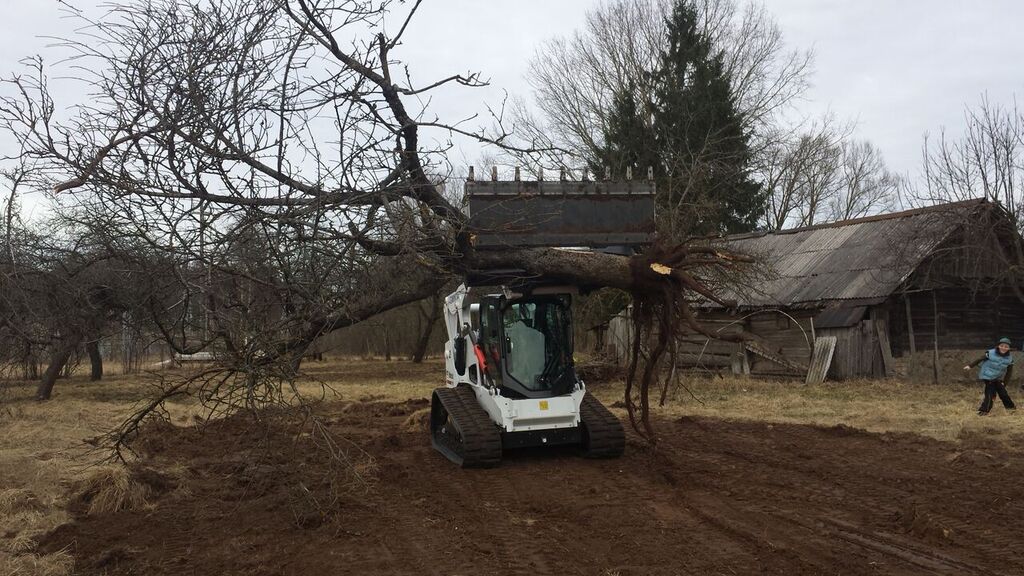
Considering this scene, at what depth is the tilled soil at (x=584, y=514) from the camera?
20.9 ft

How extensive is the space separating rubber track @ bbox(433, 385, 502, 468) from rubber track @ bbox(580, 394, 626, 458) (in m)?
1.12

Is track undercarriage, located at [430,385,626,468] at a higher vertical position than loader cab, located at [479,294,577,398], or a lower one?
lower

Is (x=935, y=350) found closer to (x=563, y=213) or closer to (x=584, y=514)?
(x=563, y=213)

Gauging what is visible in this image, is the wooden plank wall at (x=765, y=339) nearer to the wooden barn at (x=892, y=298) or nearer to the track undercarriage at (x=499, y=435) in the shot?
the wooden barn at (x=892, y=298)

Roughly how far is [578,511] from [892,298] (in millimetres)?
15365

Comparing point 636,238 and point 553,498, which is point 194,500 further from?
point 636,238

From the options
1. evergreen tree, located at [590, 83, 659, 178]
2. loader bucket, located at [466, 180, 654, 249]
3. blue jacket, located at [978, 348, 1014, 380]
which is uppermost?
evergreen tree, located at [590, 83, 659, 178]

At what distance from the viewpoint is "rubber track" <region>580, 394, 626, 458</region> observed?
1056 centimetres

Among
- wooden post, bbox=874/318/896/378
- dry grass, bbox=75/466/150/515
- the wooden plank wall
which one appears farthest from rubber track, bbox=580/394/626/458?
wooden post, bbox=874/318/896/378

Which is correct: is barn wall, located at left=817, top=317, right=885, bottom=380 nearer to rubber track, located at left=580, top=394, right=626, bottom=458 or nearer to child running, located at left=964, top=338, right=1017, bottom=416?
child running, located at left=964, top=338, right=1017, bottom=416

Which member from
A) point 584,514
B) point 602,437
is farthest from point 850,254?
point 584,514

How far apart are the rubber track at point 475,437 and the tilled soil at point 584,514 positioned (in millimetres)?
248

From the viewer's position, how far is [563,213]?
31.4 ft

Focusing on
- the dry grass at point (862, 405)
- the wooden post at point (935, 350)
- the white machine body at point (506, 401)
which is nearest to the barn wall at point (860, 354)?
the dry grass at point (862, 405)
